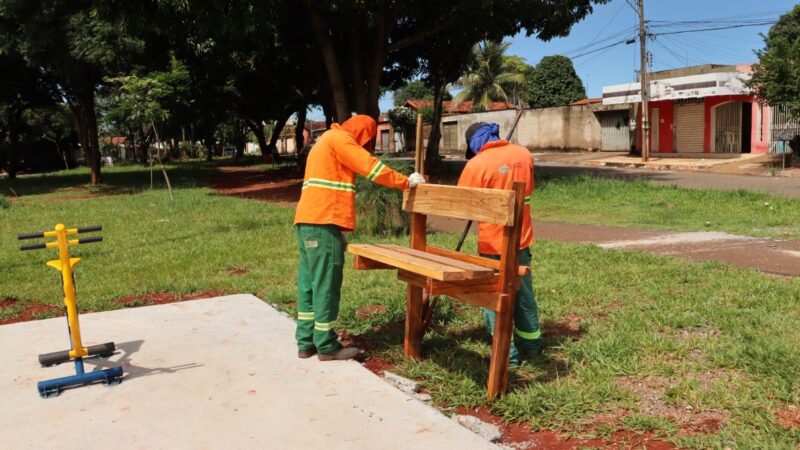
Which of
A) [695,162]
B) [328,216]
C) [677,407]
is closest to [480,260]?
[328,216]

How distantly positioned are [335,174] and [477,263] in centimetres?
105

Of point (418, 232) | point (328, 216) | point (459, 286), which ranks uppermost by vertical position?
point (328, 216)

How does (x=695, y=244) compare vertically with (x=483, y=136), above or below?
below

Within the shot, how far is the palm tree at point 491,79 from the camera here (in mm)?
46156

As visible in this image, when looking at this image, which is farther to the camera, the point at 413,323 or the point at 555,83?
the point at 555,83

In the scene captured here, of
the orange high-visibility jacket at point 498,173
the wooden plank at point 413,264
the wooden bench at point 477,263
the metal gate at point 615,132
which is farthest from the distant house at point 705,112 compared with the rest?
the wooden plank at point 413,264

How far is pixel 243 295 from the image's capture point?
6.21m

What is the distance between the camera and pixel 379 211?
940 cm

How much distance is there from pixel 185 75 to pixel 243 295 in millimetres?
16162

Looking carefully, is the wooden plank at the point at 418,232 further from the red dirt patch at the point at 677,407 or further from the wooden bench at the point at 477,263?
the red dirt patch at the point at 677,407

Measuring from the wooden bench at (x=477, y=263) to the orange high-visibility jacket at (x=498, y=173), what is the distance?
0.21 m

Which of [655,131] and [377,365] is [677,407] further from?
[655,131]

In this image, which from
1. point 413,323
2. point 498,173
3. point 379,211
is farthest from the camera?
point 379,211

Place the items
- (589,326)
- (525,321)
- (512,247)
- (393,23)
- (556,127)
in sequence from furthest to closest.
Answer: (556,127) → (393,23) → (589,326) → (525,321) → (512,247)
